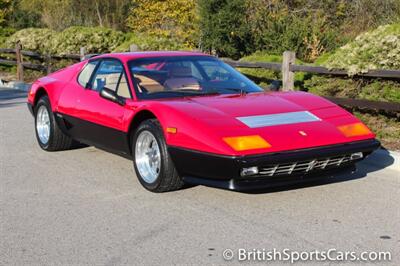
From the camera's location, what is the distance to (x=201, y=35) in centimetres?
1966

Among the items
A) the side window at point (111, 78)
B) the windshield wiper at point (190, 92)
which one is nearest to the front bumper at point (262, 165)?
the windshield wiper at point (190, 92)

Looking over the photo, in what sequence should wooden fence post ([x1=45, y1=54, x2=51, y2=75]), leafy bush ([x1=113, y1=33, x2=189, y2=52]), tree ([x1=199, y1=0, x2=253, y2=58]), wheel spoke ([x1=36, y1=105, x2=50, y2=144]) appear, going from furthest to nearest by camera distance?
tree ([x1=199, y1=0, x2=253, y2=58]) < wooden fence post ([x1=45, y1=54, x2=51, y2=75]) < leafy bush ([x1=113, y1=33, x2=189, y2=52]) < wheel spoke ([x1=36, y1=105, x2=50, y2=144])

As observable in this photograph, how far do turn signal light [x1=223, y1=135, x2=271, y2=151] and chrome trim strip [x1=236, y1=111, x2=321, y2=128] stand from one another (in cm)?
20

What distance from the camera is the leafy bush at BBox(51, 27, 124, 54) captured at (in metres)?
18.7

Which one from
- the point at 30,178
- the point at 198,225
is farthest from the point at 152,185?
the point at 30,178

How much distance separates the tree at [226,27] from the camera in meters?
18.5

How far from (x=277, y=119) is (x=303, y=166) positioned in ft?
1.67

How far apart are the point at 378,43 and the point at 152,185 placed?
4.67 metres

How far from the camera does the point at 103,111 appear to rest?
6.25 m

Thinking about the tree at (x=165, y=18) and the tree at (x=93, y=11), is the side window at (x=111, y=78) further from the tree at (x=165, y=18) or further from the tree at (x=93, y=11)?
the tree at (x=93, y=11)

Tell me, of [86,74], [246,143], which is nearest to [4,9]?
[86,74]

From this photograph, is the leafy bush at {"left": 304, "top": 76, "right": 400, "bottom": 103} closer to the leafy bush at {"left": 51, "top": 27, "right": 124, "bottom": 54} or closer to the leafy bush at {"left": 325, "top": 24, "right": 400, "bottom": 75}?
the leafy bush at {"left": 325, "top": 24, "right": 400, "bottom": 75}

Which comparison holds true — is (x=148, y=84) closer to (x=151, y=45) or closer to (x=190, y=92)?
(x=190, y=92)

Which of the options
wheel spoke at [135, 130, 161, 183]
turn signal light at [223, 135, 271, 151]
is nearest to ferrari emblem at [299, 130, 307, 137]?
turn signal light at [223, 135, 271, 151]
